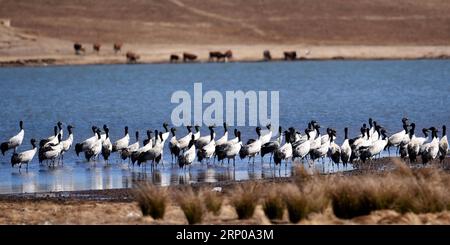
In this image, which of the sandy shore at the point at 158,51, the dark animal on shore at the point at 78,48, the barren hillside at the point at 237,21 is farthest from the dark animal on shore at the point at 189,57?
the barren hillside at the point at 237,21

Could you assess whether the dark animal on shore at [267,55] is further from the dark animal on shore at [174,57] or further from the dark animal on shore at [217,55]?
the dark animal on shore at [174,57]

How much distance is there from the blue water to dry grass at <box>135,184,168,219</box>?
6645 mm

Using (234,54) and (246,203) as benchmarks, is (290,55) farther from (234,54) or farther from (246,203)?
(246,203)

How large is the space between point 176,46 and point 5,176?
189 ft

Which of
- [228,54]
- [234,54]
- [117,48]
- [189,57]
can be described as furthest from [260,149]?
[234,54]

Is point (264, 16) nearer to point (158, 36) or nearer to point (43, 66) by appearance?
point (158, 36)

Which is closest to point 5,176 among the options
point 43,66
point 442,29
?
point 43,66

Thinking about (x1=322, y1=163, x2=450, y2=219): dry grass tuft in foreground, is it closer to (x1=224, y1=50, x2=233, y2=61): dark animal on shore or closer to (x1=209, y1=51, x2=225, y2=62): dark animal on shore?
(x1=209, y1=51, x2=225, y2=62): dark animal on shore

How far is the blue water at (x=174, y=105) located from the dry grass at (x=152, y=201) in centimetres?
664

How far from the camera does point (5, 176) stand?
23.4m

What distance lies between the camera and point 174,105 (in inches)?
1727

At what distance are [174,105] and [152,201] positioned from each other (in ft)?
97.3

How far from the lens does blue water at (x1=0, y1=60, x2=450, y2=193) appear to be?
2330cm

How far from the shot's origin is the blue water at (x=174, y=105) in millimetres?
23297
